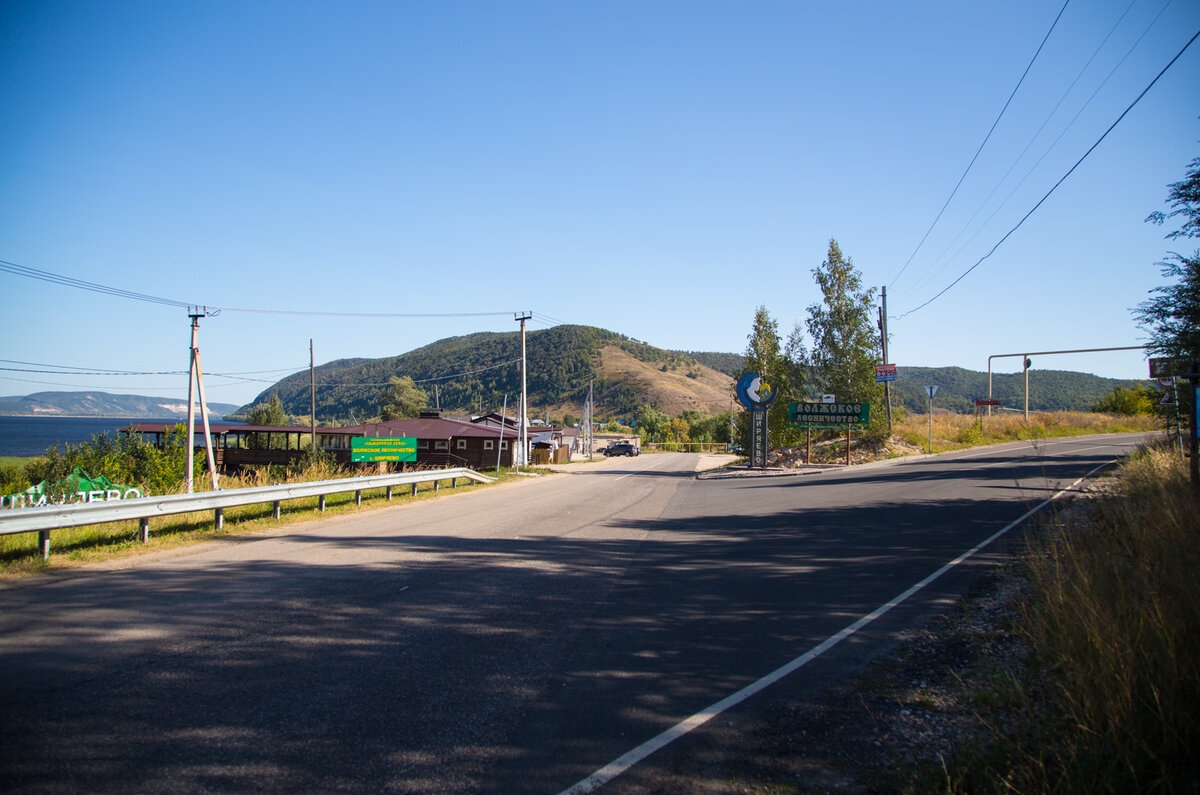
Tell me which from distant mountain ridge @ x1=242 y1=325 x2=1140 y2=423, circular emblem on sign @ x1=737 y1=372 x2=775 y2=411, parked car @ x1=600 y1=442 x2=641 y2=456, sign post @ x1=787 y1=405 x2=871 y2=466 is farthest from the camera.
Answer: distant mountain ridge @ x1=242 y1=325 x2=1140 y2=423

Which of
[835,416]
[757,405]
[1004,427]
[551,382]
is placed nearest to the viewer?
[835,416]

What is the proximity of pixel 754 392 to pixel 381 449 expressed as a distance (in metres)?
17.8

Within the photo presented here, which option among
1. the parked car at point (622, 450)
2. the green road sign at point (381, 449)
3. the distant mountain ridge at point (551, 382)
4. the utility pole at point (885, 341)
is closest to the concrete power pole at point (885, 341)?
the utility pole at point (885, 341)

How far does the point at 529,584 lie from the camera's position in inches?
291

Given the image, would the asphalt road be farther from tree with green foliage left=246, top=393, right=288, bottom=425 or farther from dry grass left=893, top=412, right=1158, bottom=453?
tree with green foliage left=246, top=393, right=288, bottom=425

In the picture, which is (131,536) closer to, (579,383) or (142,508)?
(142,508)

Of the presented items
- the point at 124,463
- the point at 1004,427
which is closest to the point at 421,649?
the point at 124,463

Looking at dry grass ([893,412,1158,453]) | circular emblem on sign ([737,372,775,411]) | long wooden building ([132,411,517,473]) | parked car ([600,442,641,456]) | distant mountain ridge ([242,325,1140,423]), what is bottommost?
parked car ([600,442,641,456])

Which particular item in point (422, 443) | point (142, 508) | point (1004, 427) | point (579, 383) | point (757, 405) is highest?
point (579, 383)

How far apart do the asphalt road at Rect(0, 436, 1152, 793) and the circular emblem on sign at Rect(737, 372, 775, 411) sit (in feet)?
67.0

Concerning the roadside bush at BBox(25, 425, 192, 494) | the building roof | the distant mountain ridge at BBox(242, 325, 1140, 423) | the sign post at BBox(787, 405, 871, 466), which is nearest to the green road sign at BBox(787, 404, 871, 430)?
the sign post at BBox(787, 405, 871, 466)

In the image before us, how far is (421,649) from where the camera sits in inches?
204

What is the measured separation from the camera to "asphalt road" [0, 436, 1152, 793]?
11.3 feet

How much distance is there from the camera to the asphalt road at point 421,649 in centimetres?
344
